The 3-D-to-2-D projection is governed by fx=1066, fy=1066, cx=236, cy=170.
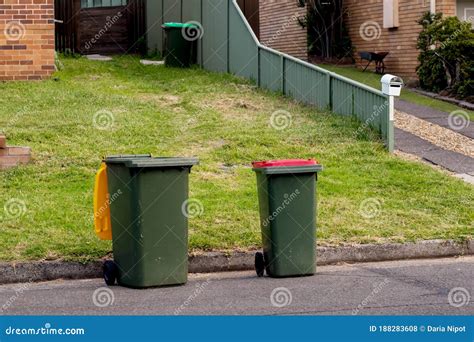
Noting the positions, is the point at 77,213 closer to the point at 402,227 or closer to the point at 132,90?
the point at 402,227

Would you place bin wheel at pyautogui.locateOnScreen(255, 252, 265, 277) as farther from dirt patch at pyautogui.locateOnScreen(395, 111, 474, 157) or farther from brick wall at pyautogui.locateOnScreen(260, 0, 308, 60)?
brick wall at pyautogui.locateOnScreen(260, 0, 308, 60)

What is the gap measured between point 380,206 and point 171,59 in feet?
34.5

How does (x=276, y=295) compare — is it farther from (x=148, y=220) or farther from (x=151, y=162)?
(x=151, y=162)

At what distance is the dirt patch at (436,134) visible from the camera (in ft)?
48.8

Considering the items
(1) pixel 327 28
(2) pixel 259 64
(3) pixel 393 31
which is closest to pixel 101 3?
(1) pixel 327 28

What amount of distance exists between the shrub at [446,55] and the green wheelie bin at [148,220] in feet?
37.0

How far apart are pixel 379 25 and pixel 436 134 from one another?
852 cm

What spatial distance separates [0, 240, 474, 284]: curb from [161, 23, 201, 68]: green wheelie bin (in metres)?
11.6

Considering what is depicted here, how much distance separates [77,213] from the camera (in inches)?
424

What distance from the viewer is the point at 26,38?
57.3 ft

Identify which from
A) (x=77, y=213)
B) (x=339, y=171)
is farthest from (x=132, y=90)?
(x=77, y=213)

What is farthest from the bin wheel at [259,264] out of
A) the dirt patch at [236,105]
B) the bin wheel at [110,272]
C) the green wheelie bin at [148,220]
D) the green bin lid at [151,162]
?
the dirt patch at [236,105]

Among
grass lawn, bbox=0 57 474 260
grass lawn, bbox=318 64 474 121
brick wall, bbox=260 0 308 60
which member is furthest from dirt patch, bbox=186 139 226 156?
brick wall, bbox=260 0 308 60

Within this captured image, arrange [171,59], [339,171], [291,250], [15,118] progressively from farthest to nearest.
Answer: [171,59] → [15,118] → [339,171] → [291,250]
